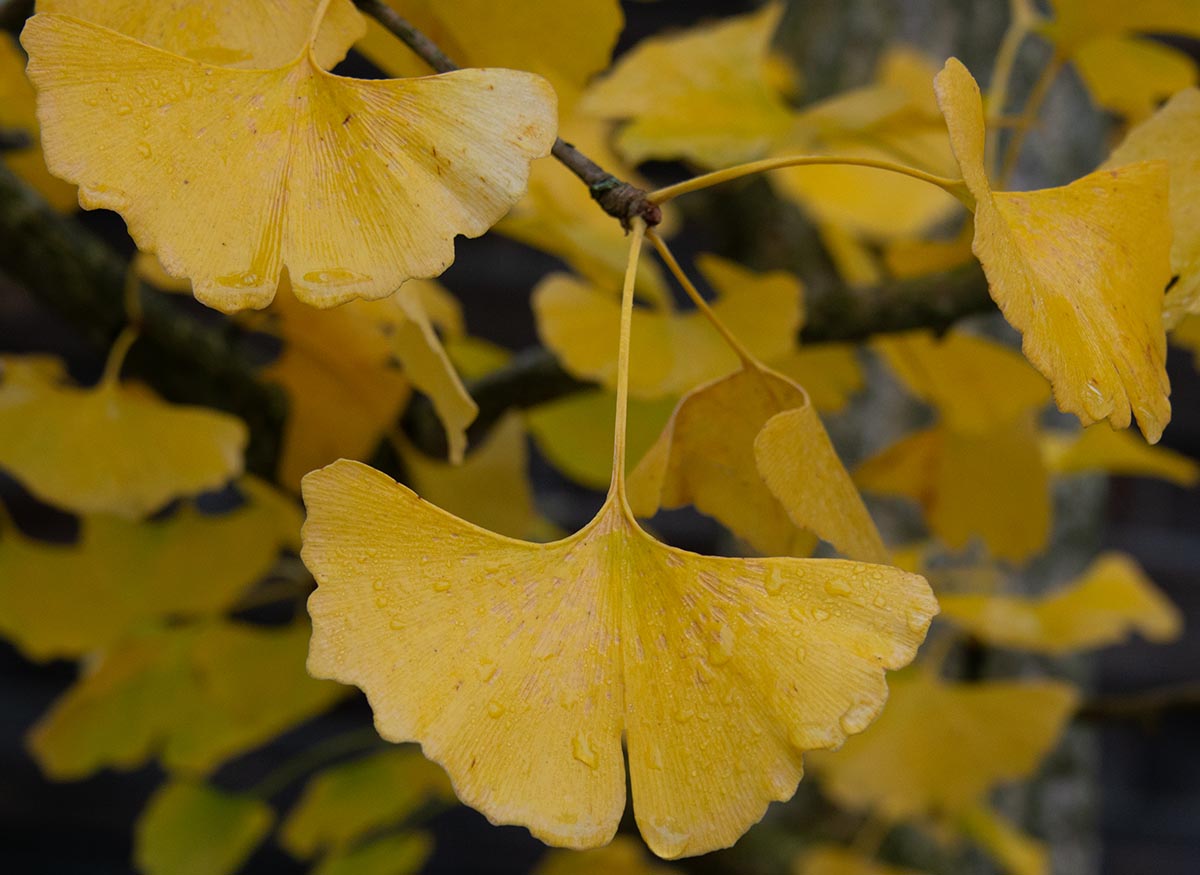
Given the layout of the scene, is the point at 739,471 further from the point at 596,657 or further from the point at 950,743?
the point at 950,743

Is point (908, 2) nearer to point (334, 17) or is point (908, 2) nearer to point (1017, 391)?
point (1017, 391)

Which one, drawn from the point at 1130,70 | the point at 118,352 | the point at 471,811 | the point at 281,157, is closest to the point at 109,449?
the point at 118,352

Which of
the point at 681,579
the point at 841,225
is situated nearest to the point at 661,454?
the point at 681,579

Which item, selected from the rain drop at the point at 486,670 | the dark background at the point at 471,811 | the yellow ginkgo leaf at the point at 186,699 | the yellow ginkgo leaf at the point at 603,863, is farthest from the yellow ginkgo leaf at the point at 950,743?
the dark background at the point at 471,811

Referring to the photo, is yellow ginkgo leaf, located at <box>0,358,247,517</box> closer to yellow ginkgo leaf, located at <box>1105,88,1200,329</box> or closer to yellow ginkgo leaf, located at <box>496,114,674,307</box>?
yellow ginkgo leaf, located at <box>496,114,674,307</box>

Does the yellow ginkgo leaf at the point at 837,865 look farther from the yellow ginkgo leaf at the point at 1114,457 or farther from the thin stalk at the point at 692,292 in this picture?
the thin stalk at the point at 692,292
